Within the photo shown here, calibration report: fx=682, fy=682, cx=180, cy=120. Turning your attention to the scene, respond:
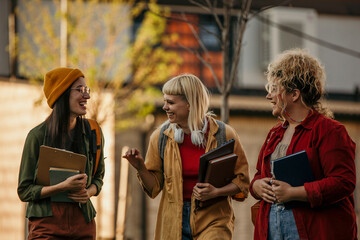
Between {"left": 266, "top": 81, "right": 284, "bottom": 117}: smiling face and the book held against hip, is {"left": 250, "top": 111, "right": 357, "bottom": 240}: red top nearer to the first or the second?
the book held against hip

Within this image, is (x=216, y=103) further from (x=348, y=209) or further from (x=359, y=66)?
(x=348, y=209)

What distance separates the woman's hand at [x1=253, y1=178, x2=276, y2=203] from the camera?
14.9 feet

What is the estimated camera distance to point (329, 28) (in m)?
18.4

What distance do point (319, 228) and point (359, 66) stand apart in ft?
49.0

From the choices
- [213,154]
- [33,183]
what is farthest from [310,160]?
[33,183]

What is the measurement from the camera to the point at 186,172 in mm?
5383

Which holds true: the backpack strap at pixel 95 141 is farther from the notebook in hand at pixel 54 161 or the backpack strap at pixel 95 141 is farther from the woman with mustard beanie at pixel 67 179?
the notebook in hand at pixel 54 161

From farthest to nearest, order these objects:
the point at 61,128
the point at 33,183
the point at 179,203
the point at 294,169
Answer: the point at 179,203 → the point at 61,128 → the point at 33,183 → the point at 294,169

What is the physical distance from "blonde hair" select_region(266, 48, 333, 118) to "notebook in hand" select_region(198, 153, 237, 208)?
77cm

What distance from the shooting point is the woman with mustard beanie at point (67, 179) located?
4961 millimetres

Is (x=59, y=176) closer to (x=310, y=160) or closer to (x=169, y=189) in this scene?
(x=169, y=189)

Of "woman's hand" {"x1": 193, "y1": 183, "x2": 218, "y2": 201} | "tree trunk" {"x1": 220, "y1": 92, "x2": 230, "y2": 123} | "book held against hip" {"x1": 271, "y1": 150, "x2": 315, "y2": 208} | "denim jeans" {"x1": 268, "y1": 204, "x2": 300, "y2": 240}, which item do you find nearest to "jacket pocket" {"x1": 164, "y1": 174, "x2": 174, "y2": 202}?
"woman's hand" {"x1": 193, "y1": 183, "x2": 218, "y2": 201}

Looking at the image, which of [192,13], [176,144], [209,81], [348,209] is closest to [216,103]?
[209,81]

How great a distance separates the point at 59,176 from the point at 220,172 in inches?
47.7
